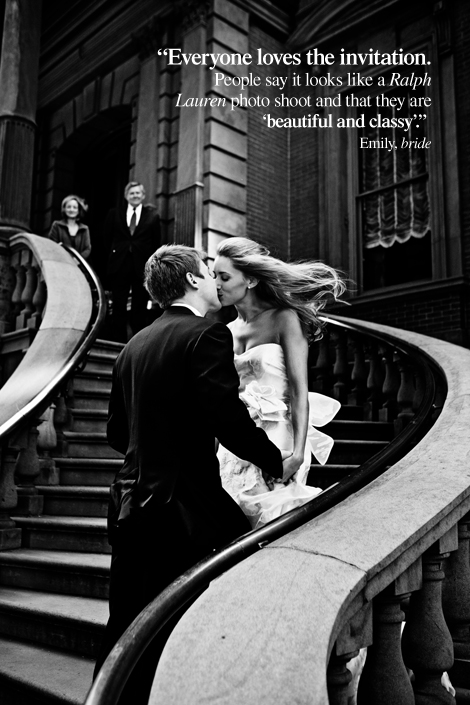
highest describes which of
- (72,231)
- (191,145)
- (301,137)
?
(301,137)

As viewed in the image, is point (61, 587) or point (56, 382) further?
point (56, 382)

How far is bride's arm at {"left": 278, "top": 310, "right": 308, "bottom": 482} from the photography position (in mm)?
2484

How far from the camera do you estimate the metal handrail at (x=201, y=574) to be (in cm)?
146

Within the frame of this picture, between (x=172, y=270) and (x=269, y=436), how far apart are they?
2.69 feet

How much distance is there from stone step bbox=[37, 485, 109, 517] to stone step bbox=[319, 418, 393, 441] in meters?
2.15

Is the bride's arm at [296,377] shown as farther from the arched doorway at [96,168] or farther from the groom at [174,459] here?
the arched doorway at [96,168]

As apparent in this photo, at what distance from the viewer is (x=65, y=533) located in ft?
13.9

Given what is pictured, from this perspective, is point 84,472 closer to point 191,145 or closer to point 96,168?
point 191,145

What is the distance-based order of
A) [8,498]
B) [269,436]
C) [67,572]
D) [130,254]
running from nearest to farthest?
[269,436] → [67,572] → [8,498] → [130,254]

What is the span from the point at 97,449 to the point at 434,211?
21.3 feet

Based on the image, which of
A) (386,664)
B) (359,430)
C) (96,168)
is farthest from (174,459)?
(96,168)

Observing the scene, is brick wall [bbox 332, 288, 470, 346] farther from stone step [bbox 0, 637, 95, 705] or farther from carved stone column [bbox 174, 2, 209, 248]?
stone step [bbox 0, 637, 95, 705]

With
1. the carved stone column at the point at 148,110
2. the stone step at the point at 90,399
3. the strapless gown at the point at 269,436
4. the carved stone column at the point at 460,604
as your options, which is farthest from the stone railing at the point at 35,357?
the carved stone column at the point at 148,110

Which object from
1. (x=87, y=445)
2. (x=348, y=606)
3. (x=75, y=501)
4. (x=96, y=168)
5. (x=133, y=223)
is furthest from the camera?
(x=96, y=168)
